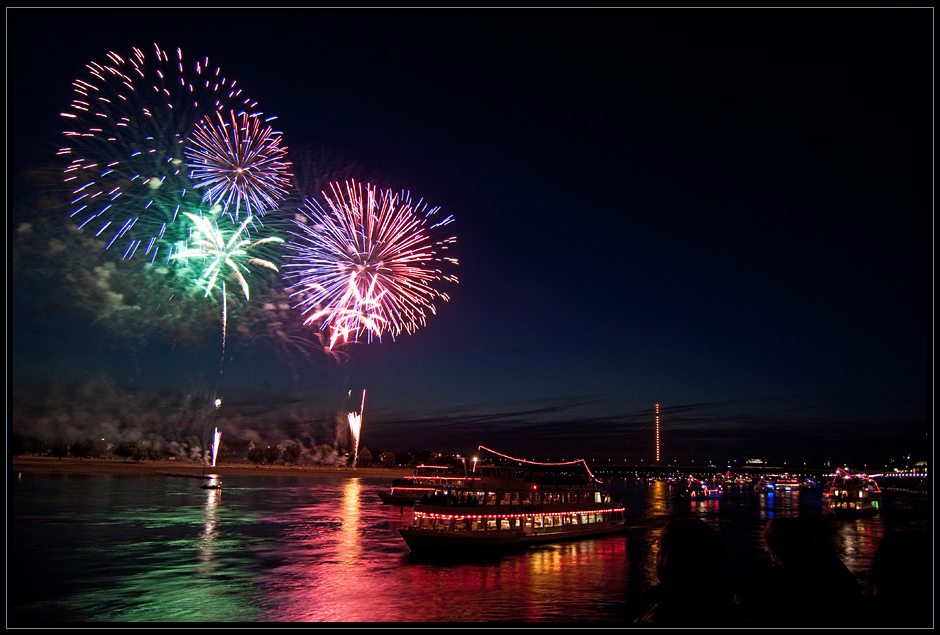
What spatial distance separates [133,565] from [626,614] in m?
26.7

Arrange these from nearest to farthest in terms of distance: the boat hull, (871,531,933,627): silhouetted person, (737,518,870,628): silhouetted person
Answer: (871,531,933,627): silhouetted person → (737,518,870,628): silhouetted person → the boat hull

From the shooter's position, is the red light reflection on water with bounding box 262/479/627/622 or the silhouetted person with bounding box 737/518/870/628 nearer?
the silhouetted person with bounding box 737/518/870/628

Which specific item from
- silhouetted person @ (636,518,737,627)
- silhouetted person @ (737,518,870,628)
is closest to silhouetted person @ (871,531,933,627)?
silhouetted person @ (737,518,870,628)

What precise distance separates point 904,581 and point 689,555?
1.39m

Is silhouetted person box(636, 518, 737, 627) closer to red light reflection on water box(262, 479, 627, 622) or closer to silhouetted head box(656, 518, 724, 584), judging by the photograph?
silhouetted head box(656, 518, 724, 584)

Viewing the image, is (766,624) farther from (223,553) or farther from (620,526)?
Answer: (620,526)

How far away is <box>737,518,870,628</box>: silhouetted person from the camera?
13.3 ft

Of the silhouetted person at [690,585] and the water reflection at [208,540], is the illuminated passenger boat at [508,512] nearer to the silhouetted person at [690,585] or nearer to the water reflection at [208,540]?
the water reflection at [208,540]

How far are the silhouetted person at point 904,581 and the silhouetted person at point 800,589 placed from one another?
0.21 meters

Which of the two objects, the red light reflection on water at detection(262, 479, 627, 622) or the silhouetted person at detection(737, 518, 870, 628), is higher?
the silhouetted person at detection(737, 518, 870, 628)

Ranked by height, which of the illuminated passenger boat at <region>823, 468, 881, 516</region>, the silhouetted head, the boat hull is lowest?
the illuminated passenger boat at <region>823, 468, 881, 516</region>

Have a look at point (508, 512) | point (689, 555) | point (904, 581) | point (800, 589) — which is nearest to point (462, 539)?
point (508, 512)

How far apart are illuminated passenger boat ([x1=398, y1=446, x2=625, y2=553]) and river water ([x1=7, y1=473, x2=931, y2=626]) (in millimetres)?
1280

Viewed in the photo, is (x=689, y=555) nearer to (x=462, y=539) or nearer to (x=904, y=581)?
(x=904, y=581)
